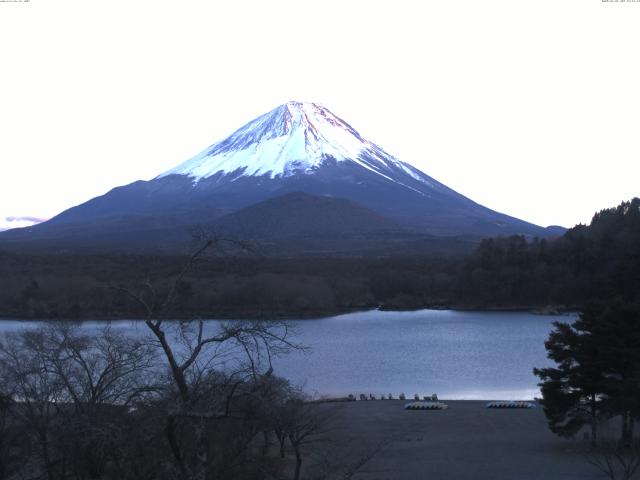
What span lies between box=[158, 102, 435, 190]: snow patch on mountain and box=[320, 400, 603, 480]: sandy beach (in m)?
94.4

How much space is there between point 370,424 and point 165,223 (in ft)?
234

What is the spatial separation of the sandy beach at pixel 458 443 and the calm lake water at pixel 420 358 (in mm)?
2404

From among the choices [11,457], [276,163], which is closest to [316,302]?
[11,457]

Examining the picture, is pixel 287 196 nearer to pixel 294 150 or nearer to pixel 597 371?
pixel 294 150

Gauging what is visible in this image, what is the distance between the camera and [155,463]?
597 centimetres

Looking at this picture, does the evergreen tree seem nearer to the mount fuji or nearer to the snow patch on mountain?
the mount fuji

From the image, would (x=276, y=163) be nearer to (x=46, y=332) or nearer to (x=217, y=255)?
(x=46, y=332)

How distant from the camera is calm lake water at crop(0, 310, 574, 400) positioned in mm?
21859

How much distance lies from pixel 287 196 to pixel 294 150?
23298 millimetres

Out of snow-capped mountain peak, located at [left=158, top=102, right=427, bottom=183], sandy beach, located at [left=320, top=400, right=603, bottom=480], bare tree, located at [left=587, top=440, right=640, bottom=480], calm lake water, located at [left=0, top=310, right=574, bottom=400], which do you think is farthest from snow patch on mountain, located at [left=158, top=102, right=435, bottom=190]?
bare tree, located at [left=587, top=440, right=640, bottom=480]

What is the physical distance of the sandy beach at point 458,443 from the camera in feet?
40.4

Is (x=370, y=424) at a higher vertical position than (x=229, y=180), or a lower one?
lower

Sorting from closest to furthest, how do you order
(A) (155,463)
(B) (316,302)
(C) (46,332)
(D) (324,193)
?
1. (A) (155,463)
2. (C) (46,332)
3. (B) (316,302)
4. (D) (324,193)

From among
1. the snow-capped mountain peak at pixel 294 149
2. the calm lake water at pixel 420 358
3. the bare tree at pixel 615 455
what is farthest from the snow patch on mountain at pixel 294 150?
the bare tree at pixel 615 455
